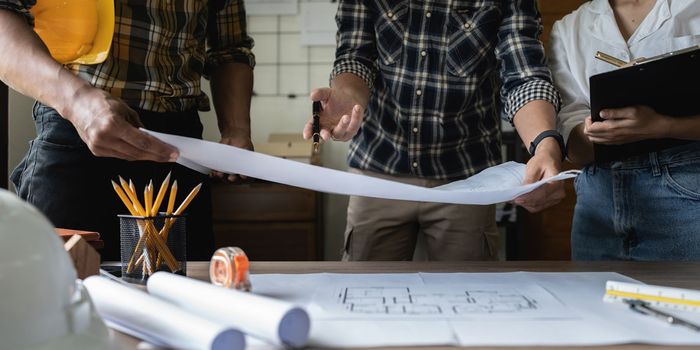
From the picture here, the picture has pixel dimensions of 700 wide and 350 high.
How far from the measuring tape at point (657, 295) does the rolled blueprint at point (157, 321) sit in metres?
0.45

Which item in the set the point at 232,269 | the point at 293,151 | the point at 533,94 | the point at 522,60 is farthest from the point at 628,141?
the point at 293,151

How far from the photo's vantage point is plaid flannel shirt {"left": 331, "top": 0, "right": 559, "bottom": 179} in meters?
1.43

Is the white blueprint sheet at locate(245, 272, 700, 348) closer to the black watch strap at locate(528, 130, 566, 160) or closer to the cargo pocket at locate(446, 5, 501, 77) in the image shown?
the black watch strap at locate(528, 130, 566, 160)

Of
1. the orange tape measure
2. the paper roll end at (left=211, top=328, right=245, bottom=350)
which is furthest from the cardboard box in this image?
the paper roll end at (left=211, top=328, right=245, bottom=350)

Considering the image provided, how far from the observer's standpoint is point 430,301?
2.31ft

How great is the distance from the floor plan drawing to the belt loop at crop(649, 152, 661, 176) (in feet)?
1.96

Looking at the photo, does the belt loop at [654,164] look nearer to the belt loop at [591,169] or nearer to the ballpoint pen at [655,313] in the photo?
the belt loop at [591,169]

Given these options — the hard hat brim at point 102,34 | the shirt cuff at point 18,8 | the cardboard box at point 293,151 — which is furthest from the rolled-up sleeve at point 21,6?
the cardboard box at point 293,151

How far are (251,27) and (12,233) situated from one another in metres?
3.02

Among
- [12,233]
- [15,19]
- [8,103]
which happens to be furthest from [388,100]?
[8,103]

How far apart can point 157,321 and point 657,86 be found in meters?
0.89

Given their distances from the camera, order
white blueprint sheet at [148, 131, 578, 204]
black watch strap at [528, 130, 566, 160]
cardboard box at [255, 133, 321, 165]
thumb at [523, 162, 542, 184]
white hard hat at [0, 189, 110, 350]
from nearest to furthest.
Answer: white hard hat at [0, 189, 110, 350] < white blueprint sheet at [148, 131, 578, 204] < thumb at [523, 162, 542, 184] < black watch strap at [528, 130, 566, 160] < cardboard box at [255, 133, 321, 165]

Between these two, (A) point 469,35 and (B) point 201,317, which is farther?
(A) point 469,35

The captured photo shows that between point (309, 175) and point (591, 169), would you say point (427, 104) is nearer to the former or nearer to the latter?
point (591, 169)
